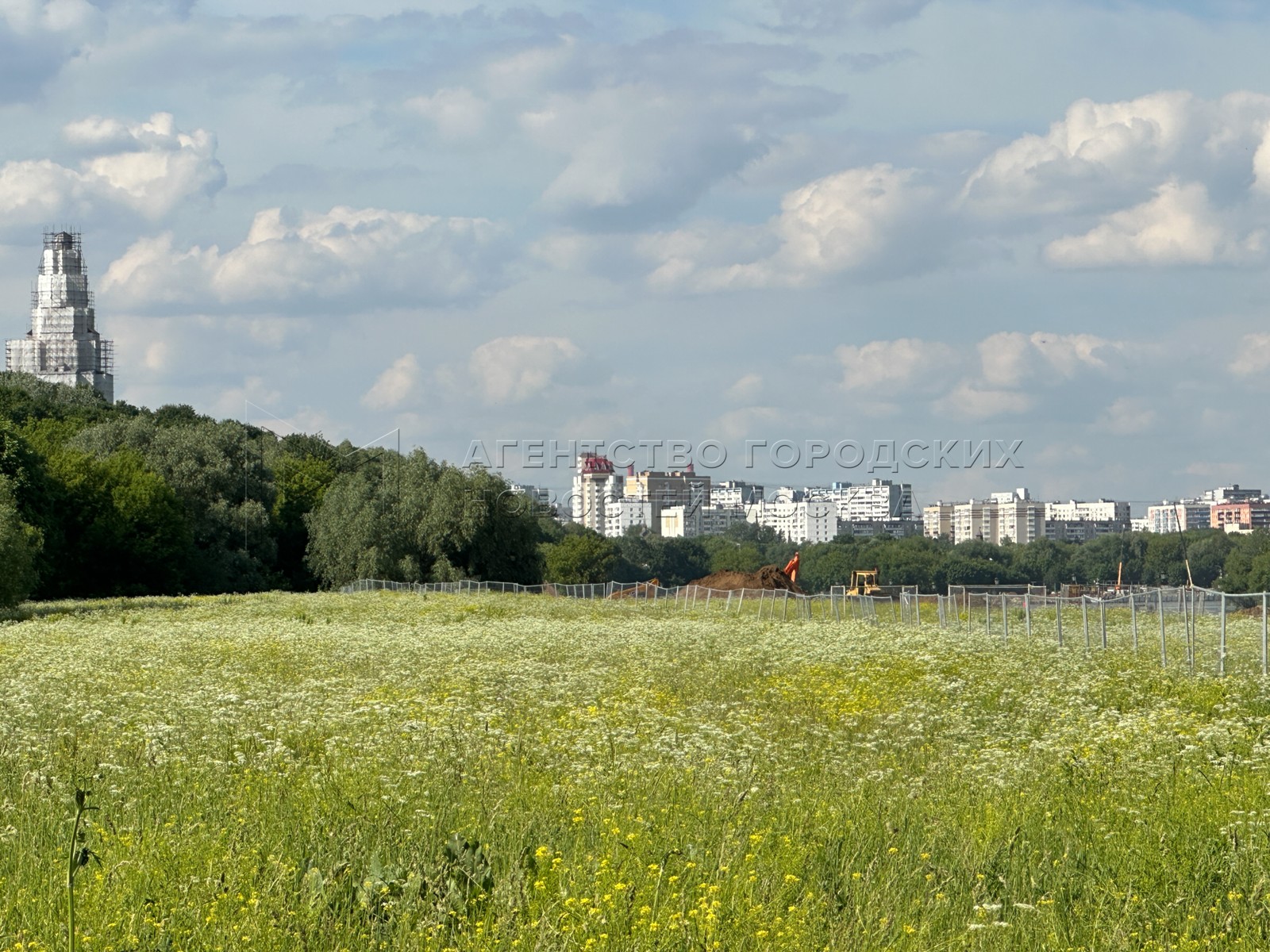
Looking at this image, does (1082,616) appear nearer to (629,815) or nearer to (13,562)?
(629,815)

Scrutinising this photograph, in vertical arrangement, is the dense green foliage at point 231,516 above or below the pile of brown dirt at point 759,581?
above

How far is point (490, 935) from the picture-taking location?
6.43 metres

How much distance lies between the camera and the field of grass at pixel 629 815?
656cm

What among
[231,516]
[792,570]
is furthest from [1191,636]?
[231,516]

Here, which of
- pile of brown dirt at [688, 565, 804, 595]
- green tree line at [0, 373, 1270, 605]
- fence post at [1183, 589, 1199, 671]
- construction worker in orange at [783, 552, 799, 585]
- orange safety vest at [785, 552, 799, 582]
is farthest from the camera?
orange safety vest at [785, 552, 799, 582]

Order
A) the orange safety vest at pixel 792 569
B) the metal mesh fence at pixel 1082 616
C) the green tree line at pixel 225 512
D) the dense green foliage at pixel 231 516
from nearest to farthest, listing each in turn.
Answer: the metal mesh fence at pixel 1082 616, the green tree line at pixel 225 512, the dense green foliage at pixel 231 516, the orange safety vest at pixel 792 569

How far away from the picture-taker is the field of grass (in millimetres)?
6559

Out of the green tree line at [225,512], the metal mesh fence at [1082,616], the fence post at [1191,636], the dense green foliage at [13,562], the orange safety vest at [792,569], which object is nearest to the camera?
the fence post at [1191,636]

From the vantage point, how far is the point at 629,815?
841 centimetres

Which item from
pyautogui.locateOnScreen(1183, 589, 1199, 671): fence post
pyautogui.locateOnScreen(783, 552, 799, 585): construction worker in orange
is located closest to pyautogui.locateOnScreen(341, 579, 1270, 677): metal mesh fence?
pyautogui.locateOnScreen(1183, 589, 1199, 671): fence post

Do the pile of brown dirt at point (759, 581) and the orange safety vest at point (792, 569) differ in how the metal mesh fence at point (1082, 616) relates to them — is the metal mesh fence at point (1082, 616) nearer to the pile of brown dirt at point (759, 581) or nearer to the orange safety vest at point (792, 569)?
the pile of brown dirt at point (759, 581)

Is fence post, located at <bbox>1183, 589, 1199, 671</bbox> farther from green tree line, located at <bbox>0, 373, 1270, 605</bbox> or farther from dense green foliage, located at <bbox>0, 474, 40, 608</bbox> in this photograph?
green tree line, located at <bbox>0, 373, 1270, 605</bbox>

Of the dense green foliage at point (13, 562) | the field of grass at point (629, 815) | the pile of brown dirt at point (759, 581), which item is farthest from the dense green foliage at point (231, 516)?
the field of grass at point (629, 815)

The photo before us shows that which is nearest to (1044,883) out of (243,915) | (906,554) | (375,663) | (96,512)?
(243,915)
